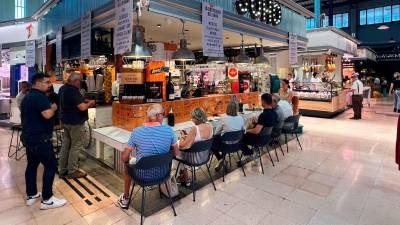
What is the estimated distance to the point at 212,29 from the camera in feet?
13.7

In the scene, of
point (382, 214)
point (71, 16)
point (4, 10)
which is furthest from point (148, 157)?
point (4, 10)

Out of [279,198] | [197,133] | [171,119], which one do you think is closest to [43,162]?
[171,119]

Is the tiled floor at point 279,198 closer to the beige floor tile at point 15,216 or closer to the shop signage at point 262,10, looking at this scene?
the beige floor tile at point 15,216

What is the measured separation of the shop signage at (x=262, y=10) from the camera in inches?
196

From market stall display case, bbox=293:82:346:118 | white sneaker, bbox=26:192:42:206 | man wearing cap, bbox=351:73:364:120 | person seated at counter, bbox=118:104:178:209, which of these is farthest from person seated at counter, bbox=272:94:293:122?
man wearing cap, bbox=351:73:364:120

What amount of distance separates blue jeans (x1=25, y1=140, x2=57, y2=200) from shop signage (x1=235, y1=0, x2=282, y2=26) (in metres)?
3.92

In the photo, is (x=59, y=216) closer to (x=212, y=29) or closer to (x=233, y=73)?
(x=212, y=29)

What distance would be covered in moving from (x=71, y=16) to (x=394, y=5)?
21142 millimetres

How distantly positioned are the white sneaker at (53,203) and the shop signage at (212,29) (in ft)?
9.07

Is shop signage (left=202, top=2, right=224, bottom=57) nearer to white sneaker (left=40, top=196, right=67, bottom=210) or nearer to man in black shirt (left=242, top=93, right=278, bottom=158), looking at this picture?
man in black shirt (left=242, top=93, right=278, bottom=158)

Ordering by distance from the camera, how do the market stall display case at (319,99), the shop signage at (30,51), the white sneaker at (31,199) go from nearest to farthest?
the white sneaker at (31,199) < the shop signage at (30,51) < the market stall display case at (319,99)

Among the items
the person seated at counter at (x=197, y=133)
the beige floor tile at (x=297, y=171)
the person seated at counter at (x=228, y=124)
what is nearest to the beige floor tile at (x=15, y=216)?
the person seated at counter at (x=197, y=133)

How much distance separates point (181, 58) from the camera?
172 inches

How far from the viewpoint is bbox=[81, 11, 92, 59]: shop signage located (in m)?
4.34
